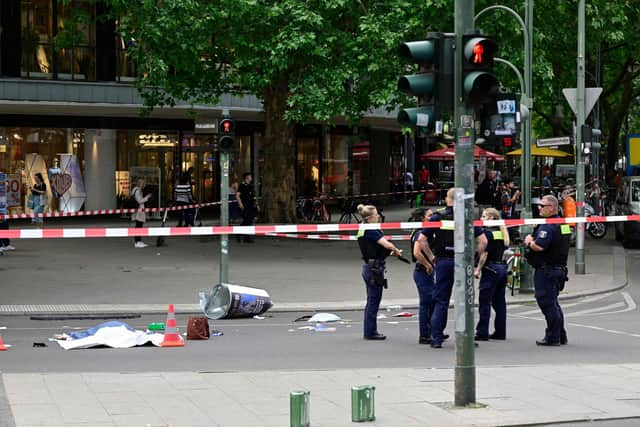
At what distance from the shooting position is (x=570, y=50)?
121ft

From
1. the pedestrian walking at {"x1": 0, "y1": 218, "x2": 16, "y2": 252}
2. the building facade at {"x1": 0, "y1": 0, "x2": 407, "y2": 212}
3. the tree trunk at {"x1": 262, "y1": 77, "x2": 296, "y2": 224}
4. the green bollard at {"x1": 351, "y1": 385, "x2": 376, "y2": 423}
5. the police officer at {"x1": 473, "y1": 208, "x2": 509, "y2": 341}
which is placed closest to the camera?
the green bollard at {"x1": 351, "y1": 385, "x2": 376, "y2": 423}

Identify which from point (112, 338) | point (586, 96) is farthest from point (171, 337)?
point (586, 96)

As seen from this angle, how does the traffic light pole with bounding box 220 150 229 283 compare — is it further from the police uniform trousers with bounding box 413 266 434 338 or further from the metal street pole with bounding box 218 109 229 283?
the police uniform trousers with bounding box 413 266 434 338

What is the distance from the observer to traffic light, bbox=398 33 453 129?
27.8 ft

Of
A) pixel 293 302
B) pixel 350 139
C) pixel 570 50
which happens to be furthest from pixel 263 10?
pixel 350 139

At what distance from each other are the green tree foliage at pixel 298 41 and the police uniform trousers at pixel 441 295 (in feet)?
38.8

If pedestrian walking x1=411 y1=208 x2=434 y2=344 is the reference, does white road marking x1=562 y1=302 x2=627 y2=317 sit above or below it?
below

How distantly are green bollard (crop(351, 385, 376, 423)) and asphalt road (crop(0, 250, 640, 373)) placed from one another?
300cm

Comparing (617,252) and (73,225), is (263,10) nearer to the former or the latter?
(617,252)

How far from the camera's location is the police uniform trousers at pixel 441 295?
1228 cm

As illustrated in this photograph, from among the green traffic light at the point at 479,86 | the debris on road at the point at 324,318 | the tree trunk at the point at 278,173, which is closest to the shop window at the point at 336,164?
the tree trunk at the point at 278,173

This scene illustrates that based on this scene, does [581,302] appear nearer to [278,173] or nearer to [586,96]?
[586,96]

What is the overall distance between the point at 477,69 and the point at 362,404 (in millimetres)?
2645

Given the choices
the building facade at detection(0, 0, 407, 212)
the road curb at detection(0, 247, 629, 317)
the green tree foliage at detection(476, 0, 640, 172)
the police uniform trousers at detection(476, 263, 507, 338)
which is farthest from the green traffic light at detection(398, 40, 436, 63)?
the building facade at detection(0, 0, 407, 212)
